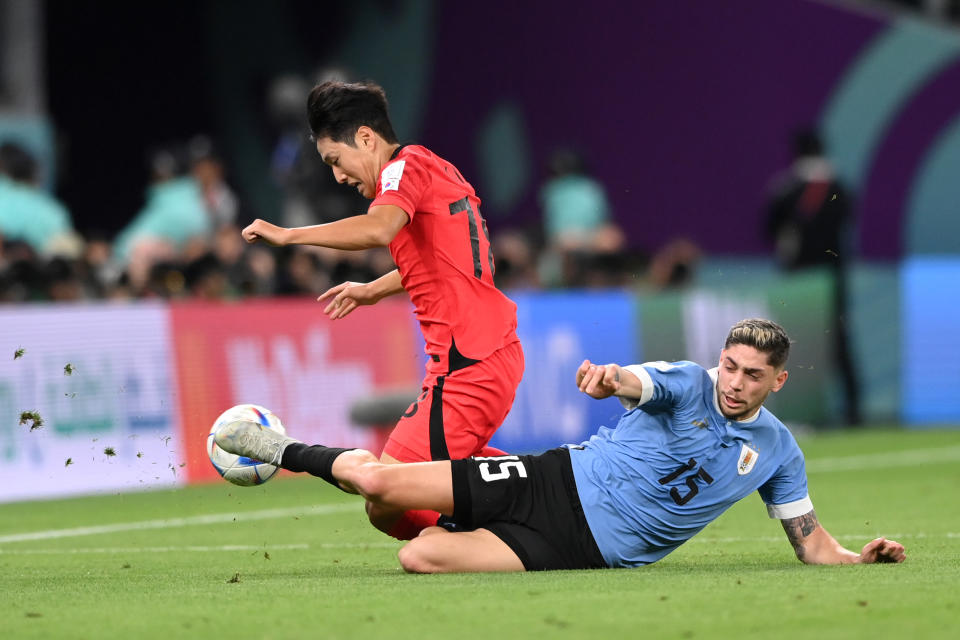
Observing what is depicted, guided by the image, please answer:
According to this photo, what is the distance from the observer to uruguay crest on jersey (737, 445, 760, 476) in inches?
269

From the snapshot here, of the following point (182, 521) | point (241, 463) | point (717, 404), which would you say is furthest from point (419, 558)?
point (182, 521)

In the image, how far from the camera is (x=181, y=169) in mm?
15219

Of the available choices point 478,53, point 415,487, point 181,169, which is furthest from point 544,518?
point 478,53

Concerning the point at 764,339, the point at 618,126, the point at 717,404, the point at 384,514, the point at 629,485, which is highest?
the point at 618,126

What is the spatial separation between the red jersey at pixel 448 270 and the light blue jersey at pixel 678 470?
0.71 m

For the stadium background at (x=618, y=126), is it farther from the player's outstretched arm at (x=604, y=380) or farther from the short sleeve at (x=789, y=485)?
the player's outstretched arm at (x=604, y=380)

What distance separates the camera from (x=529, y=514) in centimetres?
690

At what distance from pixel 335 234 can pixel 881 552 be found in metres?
2.65

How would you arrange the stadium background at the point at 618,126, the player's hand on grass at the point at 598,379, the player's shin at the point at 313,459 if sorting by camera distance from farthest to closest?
1. the stadium background at the point at 618,126
2. the player's shin at the point at 313,459
3. the player's hand on grass at the point at 598,379

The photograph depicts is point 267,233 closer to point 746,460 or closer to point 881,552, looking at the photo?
point 746,460

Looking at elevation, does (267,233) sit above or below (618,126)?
below

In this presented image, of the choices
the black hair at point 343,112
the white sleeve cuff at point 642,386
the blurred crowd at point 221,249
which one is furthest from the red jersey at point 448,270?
the blurred crowd at point 221,249

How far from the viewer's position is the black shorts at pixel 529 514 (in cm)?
687

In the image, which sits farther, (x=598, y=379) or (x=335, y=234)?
(x=335, y=234)
